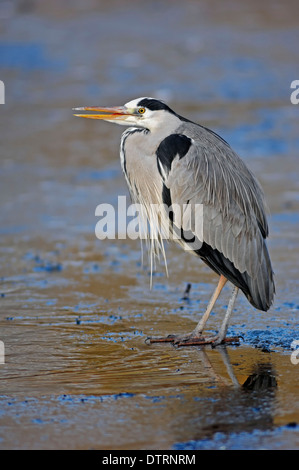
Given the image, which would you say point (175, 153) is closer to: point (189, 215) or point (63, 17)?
point (189, 215)

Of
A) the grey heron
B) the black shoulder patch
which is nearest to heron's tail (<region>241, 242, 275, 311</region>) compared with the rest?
the grey heron

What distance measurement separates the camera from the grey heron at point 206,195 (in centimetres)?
→ 567

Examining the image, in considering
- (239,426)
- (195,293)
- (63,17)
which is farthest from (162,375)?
(63,17)

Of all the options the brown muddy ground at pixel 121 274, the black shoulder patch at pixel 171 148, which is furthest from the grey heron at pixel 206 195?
the brown muddy ground at pixel 121 274

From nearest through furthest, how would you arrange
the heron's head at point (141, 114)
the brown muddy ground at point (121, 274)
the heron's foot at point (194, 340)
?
the brown muddy ground at point (121, 274) < the heron's foot at point (194, 340) < the heron's head at point (141, 114)

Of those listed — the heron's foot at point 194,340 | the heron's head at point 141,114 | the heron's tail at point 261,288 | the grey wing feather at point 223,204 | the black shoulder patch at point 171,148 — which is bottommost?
the heron's foot at point 194,340

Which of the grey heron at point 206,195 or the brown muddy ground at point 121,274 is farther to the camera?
the grey heron at point 206,195

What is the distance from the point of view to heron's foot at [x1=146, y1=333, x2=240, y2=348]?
18.3 feet

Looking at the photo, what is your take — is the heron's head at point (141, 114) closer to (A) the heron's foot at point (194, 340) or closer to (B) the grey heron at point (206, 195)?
(B) the grey heron at point (206, 195)

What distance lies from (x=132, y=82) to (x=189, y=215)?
12.0m

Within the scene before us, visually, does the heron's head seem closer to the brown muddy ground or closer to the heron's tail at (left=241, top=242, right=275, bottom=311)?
the heron's tail at (left=241, top=242, right=275, bottom=311)

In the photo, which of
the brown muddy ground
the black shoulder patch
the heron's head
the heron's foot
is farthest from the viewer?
the heron's head

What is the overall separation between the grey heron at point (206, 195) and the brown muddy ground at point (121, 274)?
381 mm

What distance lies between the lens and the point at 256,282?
564 centimetres
